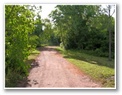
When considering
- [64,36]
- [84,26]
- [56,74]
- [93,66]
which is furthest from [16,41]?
[93,66]

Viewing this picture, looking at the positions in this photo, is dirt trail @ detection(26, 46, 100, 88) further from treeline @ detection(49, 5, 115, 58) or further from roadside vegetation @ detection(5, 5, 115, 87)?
treeline @ detection(49, 5, 115, 58)

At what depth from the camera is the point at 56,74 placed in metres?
6.19

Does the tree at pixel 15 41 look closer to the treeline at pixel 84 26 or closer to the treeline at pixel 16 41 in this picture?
the treeline at pixel 16 41

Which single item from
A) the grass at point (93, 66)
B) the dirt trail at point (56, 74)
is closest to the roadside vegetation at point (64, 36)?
the grass at point (93, 66)

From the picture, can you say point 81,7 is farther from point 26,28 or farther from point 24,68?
point 24,68

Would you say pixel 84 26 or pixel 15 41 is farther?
pixel 84 26

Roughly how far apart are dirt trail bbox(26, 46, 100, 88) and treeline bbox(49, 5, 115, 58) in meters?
0.56

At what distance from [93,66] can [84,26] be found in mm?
1196

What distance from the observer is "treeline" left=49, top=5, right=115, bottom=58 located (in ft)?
20.2

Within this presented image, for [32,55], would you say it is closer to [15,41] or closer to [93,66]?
[15,41]

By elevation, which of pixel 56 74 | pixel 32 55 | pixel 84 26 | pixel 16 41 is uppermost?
pixel 84 26

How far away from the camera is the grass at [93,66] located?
595 centimetres

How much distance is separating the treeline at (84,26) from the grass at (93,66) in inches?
8.6

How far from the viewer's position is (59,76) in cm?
606
